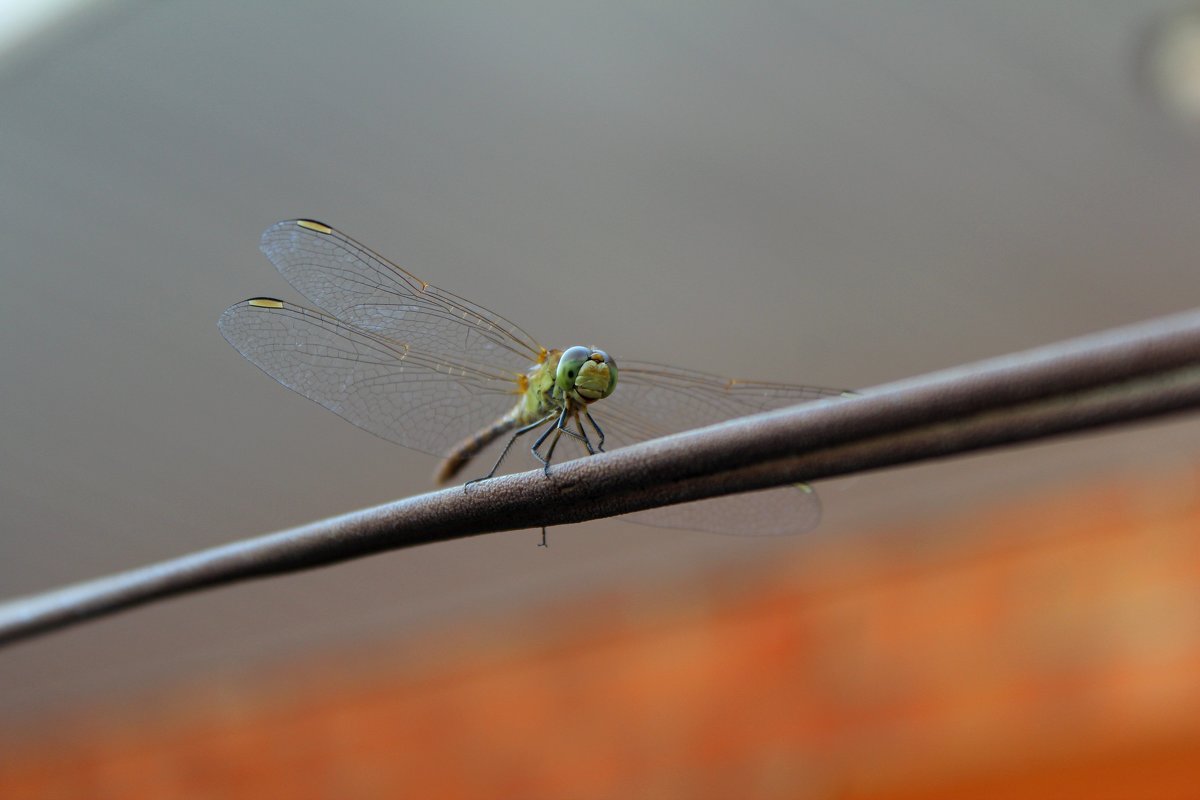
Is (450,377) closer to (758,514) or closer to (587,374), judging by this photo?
(587,374)

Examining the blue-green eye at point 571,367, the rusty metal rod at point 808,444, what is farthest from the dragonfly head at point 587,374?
the rusty metal rod at point 808,444

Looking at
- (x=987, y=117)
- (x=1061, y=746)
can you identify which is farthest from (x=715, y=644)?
(x=987, y=117)

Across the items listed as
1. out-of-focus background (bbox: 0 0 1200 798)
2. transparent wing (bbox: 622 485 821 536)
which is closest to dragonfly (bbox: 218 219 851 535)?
transparent wing (bbox: 622 485 821 536)

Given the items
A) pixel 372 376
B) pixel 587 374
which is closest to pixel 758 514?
pixel 587 374

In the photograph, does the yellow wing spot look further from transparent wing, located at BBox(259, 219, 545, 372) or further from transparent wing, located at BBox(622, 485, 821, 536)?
transparent wing, located at BBox(622, 485, 821, 536)

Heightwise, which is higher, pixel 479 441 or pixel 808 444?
pixel 479 441

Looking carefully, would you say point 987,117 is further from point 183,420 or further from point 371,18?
point 183,420

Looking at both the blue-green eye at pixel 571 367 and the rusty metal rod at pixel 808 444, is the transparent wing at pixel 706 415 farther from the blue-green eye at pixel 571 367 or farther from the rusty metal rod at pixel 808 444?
the rusty metal rod at pixel 808 444
